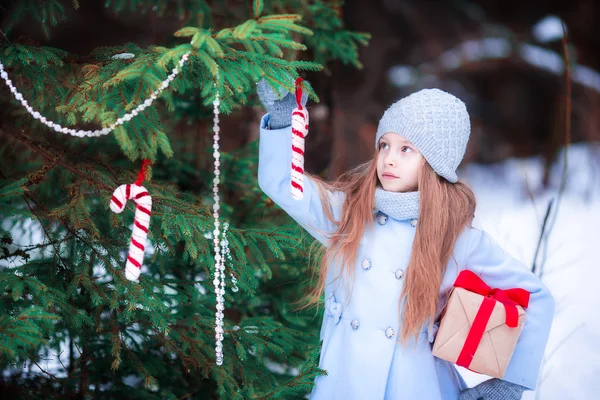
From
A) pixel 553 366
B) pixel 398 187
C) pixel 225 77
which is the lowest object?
pixel 553 366

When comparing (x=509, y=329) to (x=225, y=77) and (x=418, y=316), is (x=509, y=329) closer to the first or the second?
(x=418, y=316)

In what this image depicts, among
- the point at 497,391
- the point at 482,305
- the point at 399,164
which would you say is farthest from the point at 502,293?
the point at 399,164

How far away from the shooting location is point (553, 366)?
16.4 ft

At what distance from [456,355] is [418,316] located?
222 mm

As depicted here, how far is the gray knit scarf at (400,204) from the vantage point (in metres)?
2.59

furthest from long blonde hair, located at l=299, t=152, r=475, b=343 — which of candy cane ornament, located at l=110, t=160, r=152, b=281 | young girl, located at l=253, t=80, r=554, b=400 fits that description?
candy cane ornament, located at l=110, t=160, r=152, b=281

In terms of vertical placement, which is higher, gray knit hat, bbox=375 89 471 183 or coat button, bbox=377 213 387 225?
gray knit hat, bbox=375 89 471 183

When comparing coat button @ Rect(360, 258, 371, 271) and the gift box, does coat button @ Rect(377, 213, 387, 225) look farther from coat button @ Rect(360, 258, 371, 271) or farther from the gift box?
the gift box

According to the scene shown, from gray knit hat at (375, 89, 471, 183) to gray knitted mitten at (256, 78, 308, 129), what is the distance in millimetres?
435

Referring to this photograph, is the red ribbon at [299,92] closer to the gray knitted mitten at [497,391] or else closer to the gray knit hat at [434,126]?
the gray knit hat at [434,126]

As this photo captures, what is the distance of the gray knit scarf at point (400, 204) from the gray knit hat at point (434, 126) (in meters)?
0.17

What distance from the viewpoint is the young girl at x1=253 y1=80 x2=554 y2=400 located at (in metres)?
2.57

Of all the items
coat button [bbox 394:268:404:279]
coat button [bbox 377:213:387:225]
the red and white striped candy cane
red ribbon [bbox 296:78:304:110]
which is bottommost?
coat button [bbox 394:268:404:279]

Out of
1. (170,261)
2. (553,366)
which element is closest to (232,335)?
(170,261)
